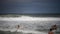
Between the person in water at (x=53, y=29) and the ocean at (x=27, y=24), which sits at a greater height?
the ocean at (x=27, y=24)

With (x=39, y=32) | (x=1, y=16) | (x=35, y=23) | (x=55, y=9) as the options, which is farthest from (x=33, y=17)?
(x=1, y=16)

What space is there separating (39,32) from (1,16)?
581mm

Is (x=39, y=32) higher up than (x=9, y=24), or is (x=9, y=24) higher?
(x=9, y=24)

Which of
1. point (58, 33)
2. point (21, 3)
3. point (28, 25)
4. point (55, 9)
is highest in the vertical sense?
point (21, 3)

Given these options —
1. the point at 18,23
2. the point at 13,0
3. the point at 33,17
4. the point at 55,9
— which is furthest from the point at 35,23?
the point at 13,0

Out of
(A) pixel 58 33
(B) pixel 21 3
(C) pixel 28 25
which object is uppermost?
(B) pixel 21 3

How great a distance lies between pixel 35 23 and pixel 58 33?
1.10ft

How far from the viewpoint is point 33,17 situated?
4.03ft

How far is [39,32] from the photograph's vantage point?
119 centimetres

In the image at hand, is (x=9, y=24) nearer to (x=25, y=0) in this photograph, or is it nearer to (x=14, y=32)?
(x=14, y=32)

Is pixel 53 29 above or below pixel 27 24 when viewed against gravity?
below

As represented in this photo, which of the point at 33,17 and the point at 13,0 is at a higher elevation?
the point at 13,0

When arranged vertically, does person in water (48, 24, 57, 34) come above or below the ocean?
below

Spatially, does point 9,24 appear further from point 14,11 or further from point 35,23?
point 35,23
